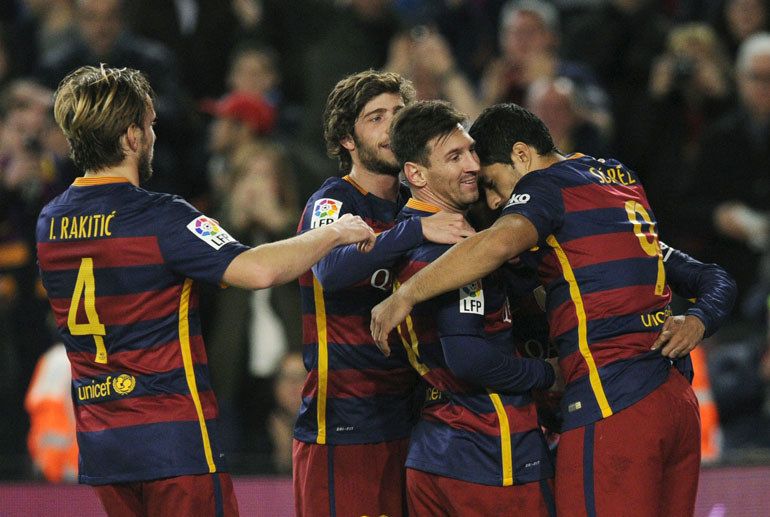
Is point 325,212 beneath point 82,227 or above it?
beneath

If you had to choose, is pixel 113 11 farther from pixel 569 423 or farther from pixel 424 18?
pixel 569 423

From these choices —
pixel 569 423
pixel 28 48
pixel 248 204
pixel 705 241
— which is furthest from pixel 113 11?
pixel 569 423

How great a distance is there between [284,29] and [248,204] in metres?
2.09

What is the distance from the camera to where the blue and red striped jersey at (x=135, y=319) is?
12.7ft

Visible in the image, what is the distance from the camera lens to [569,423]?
13.5 ft

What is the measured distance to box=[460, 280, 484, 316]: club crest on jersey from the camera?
4.08 m

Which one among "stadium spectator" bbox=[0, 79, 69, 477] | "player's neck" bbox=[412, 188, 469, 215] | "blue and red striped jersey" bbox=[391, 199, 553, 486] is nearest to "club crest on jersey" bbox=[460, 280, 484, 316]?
"blue and red striped jersey" bbox=[391, 199, 553, 486]

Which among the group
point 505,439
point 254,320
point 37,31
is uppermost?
point 37,31

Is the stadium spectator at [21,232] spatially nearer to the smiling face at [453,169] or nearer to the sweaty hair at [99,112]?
the sweaty hair at [99,112]

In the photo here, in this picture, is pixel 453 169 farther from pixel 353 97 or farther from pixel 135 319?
pixel 135 319

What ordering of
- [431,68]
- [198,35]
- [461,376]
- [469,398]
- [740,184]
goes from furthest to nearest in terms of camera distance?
[198,35], [431,68], [740,184], [469,398], [461,376]

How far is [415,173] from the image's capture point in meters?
4.39

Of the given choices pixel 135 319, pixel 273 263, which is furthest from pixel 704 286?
pixel 135 319

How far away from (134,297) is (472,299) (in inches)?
50.5
